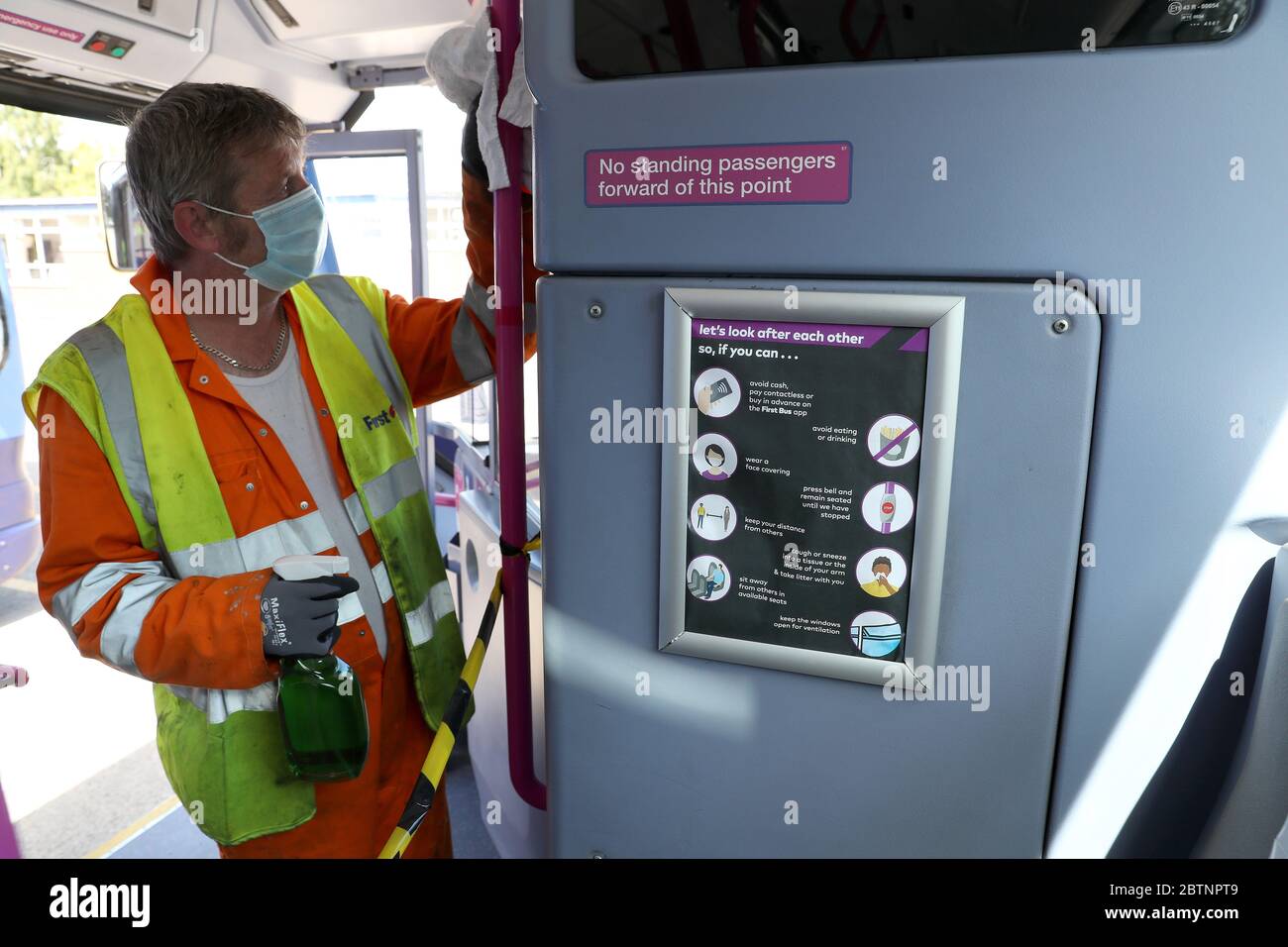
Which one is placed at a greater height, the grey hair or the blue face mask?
the grey hair

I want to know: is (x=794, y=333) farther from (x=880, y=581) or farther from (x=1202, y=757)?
(x=1202, y=757)

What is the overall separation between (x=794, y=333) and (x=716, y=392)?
116 mm

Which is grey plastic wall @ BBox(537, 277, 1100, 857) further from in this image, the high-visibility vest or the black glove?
the high-visibility vest

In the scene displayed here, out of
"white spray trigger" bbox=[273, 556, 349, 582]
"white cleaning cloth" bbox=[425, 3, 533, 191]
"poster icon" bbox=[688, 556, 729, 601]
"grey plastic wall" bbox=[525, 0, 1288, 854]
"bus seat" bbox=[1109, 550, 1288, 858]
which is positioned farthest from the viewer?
"white spray trigger" bbox=[273, 556, 349, 582]

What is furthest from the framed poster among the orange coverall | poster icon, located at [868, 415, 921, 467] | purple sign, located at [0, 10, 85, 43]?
purple sign, located at [0, 10, 85, 43]

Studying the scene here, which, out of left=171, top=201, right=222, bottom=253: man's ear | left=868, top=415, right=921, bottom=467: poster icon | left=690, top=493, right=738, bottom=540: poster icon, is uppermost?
left=171, top=201, right=222, bottom=253: man's ear

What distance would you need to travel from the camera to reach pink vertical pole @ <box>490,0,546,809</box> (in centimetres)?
125

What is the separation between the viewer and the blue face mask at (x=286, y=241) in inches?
69.4

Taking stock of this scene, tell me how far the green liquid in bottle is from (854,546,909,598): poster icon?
1089 millimetres

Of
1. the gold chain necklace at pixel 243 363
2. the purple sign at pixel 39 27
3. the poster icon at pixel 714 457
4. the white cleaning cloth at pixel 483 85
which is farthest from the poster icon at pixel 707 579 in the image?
the purple sign at pixel 39 27

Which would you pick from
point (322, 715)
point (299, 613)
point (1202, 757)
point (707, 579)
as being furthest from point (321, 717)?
point (1202, 757)

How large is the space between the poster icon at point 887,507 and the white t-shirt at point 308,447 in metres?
1.21

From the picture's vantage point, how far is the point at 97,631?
153cm
